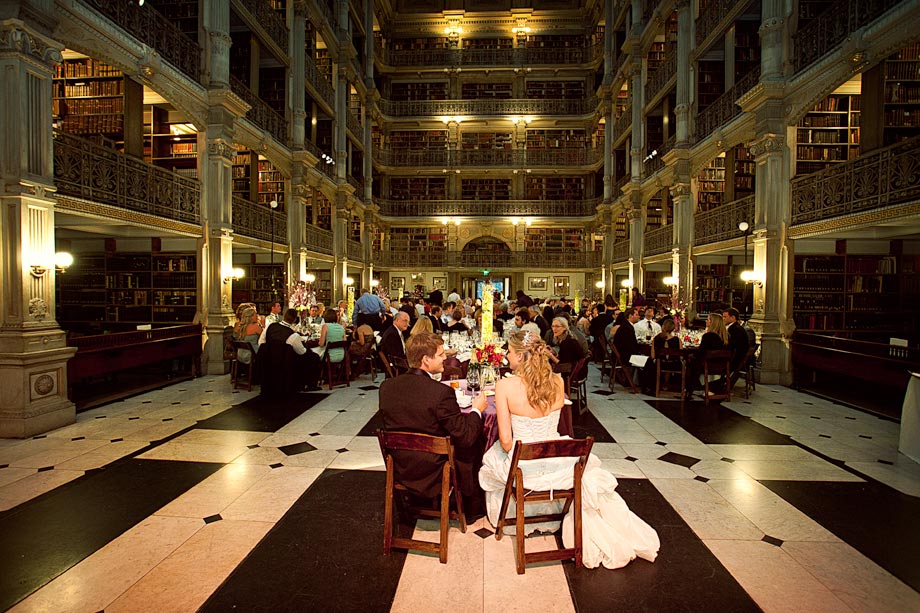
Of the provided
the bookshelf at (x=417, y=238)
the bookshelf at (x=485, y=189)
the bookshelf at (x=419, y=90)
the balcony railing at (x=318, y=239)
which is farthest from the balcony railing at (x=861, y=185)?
the bookshelf at (x=419, y=90)

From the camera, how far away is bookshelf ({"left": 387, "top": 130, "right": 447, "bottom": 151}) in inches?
954

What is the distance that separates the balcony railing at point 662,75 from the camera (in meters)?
13.7

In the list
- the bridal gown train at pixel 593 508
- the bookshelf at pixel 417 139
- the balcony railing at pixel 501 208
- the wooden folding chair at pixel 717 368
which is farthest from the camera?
the bookshelf at pixel 417 139

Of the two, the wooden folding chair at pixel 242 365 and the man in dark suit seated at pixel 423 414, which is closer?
the man in dark suit seated at pixel 423 414

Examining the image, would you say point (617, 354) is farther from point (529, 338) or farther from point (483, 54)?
point (483, 54)

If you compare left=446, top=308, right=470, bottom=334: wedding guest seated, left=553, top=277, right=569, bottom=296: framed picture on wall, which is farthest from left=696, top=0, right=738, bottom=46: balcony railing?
left=553, top=277, right=569, bottom=296: framed picture on wall

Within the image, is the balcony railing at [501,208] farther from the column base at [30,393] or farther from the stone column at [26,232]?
the column base at [30,393]

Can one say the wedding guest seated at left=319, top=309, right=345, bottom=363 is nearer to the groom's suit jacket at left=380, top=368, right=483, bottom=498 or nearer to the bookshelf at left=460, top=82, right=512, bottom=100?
the groom's suit jacket at left=380, top=368, right=483, bottom=498

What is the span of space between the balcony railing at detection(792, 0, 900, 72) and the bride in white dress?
790cm

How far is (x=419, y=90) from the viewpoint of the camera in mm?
24344

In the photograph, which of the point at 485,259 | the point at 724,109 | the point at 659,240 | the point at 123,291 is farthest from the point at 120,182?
the point at 485,259

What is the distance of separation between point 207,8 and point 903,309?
14363 millimetres

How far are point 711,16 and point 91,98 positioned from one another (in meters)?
13.1

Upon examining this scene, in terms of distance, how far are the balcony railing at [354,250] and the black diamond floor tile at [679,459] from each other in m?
14.7
